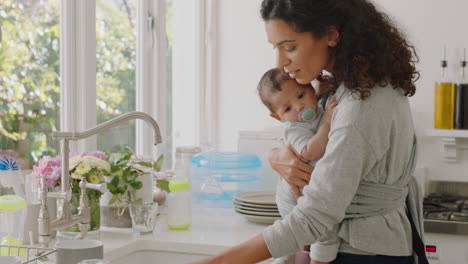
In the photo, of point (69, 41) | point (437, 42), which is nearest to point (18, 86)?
point (69, 41)

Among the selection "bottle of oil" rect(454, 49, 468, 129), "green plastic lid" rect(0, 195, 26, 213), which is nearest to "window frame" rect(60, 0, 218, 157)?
"green plastic lid" rect(0, 195, 26, 213)

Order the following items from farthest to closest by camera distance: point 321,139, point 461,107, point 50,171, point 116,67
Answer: point 461,107 < point 116,67 < point 50,171 < point 321,139

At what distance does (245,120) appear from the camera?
4.03m

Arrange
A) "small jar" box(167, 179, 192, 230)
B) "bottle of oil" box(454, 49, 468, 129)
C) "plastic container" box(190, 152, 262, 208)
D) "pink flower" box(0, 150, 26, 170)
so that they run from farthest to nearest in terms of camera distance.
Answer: "bottle of oil" box(454, 49, 468, 129) < "plastic container" box(190, 152, 262, 208) < "small jar" box(167, 179, 192, 230) < "pink flower" box(0, 150, 26, 170)

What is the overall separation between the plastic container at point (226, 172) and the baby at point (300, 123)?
0.97 meters

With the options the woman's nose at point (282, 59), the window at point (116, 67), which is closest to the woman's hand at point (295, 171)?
the woman's nose at point (282, 59)

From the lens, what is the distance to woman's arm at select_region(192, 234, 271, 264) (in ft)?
4.94

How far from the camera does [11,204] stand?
6.04 ft

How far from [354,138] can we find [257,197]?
1.27m

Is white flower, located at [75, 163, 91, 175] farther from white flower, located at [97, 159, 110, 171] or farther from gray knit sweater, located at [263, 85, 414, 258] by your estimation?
gray knit sweater, located at [263, 85, 414, 258]

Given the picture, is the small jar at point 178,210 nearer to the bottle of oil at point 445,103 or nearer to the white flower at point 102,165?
the white flower at point 102,165

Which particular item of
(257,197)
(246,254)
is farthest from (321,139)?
(257,197)

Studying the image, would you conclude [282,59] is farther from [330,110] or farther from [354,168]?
[354,168]

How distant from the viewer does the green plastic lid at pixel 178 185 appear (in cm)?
241
